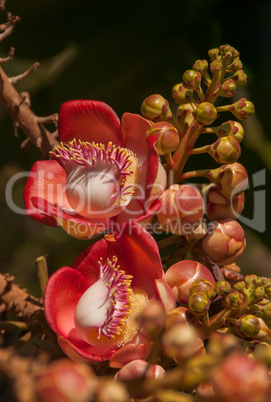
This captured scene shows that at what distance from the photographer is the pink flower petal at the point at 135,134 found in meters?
0.61

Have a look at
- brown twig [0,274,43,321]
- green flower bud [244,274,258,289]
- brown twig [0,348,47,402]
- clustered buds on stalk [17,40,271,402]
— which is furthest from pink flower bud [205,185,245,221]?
brown twig [0,348,47,402]

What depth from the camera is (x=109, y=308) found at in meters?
0.52

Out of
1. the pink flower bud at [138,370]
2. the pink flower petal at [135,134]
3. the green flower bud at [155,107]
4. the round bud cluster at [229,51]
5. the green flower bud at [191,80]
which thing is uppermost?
the round bud cluster at [229,51]

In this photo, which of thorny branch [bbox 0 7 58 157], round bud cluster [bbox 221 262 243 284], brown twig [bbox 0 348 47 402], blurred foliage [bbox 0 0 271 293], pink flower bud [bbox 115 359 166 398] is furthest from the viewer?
blurred foliage [bbox 0 0 271 293]

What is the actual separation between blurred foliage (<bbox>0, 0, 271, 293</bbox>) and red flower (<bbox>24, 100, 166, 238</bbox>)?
0.22 m

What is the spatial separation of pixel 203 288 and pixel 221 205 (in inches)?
5.1

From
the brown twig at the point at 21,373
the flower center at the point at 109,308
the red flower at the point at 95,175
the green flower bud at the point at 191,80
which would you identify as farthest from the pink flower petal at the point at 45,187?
the brown twig at the point at 21,373

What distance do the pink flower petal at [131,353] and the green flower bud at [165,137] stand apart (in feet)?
0.70

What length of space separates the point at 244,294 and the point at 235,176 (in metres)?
0.14

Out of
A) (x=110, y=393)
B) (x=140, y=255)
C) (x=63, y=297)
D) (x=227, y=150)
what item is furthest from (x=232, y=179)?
(x=110, y=393)

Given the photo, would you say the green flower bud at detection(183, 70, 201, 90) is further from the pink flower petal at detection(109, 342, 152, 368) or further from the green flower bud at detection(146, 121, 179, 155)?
the pink flower petal at detection(109, 342, 152, 368)

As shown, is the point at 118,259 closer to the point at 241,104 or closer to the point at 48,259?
the point at 241,104

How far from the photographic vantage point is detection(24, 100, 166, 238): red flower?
22.2 inches

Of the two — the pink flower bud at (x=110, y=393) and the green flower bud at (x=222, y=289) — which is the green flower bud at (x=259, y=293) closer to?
the green flower bud at (x=222, y=289)
